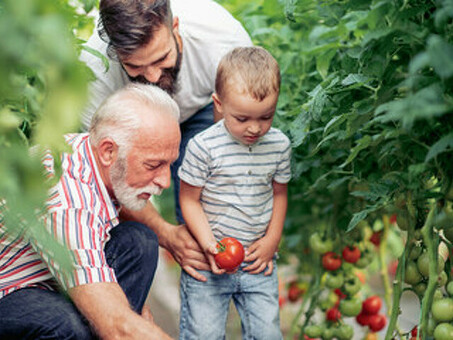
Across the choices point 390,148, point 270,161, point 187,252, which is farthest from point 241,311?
point 390,148

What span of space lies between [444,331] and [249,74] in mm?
973

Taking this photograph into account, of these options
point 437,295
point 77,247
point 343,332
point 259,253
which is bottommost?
point 343,332

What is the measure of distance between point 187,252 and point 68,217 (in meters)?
0.63

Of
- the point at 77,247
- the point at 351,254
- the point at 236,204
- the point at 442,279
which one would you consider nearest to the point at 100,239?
the point at 77,247

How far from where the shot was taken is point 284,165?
2.21 m

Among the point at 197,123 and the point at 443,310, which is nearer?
the point at 443,310

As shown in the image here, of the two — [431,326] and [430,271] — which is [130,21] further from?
[431,326]

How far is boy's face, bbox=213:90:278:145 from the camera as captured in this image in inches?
79.0

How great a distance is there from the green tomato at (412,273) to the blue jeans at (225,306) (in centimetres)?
58

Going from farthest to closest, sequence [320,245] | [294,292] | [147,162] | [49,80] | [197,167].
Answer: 1. [294,292]
2. [320,245]
3. [197,167]
4. [147,162]
5. [49,80]

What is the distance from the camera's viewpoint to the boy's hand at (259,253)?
2.23 metres

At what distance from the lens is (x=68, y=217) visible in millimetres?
1744

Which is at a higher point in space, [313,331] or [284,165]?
[284,165]

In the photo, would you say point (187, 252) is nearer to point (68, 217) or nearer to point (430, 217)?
point (68, 217)
